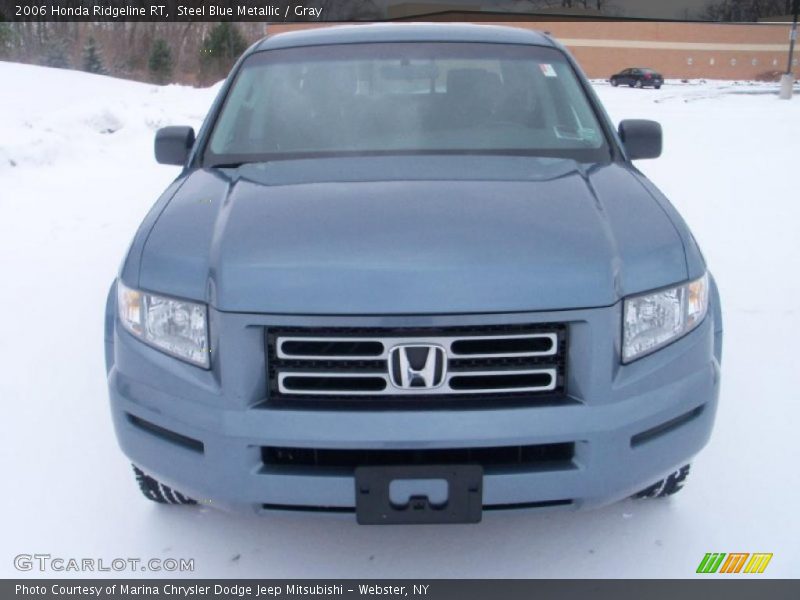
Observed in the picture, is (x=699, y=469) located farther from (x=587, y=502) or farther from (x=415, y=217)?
(x=415, y=217)

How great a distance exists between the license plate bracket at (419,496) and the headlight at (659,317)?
58 centimetres

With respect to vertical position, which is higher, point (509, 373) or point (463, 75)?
point (463, 75)

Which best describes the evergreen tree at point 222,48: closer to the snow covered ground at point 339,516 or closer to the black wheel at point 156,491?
the snow covered ground at point 339,516

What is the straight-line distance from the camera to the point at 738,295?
5.28 meters

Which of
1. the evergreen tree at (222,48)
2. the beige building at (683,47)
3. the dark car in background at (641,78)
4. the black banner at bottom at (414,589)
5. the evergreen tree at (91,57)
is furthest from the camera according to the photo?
the beige building at (683,47)

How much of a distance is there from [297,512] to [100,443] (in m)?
1.53

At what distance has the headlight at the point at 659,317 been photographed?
2.31 meters

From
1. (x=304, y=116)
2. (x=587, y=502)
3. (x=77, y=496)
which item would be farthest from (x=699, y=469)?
(x=77, y=496)

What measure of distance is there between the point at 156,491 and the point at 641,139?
2.48m

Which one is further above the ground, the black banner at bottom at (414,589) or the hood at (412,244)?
the hood at (412,244)

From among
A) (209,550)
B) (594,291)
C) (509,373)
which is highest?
(594,291)

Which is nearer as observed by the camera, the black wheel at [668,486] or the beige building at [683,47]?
the black wheel at [668,486]

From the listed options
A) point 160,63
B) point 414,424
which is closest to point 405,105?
point 414,424

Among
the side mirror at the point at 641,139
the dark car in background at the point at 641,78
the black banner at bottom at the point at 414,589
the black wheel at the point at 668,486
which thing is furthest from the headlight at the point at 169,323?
the dark car in background at the point at 641,78
